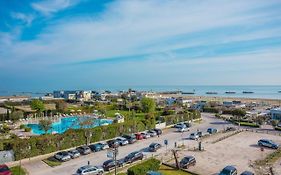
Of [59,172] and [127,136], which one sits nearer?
[59,172]

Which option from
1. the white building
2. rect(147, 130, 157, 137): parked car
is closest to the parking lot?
rect(147, 130, 157, 137): parked car

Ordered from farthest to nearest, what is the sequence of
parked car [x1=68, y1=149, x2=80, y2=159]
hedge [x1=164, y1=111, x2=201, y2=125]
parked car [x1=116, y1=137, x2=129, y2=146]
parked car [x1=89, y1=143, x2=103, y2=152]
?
hedge [x1=164, y1=111, x2=201, y2=125]
parked car [x1=116, y1=137, x2=129, y2=146]
parked car [x1=89, y1=143, x2=103, y2=152]
parked car [x1=68, y1=149, x2=80, y2=159]

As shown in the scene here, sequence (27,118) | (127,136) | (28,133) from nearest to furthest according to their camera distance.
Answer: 1. (127,136)
2. (28,133)
3. (27,118)

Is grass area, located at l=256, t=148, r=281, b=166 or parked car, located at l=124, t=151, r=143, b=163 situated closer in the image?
parked car, located at l=124, t=151, r=143, b=163

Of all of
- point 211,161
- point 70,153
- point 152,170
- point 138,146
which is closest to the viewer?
point 152,170

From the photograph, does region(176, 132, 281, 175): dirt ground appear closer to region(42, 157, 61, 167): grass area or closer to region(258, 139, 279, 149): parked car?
region(258, 139, 279, 149): parked car

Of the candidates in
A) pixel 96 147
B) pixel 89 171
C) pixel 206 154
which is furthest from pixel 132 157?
pixel 206 154

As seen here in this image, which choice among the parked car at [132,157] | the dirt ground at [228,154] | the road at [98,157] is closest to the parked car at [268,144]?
the dirt ground at [228,154]

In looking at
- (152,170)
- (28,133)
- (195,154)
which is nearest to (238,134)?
(195,154)

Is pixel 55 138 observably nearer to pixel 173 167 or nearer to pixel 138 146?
pixel 138 146
